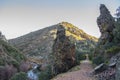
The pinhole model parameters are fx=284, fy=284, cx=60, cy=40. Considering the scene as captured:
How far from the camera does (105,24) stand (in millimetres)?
41031

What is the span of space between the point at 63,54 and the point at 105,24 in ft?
25.5

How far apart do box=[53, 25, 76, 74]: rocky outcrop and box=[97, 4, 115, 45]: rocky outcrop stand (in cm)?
501

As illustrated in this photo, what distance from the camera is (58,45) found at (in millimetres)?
39250

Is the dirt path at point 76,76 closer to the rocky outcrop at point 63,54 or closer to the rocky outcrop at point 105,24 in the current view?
the rocky outcrop at point 63,54

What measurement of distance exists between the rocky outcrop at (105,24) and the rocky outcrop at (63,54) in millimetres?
5010

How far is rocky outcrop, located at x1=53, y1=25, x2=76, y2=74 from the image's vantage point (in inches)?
1490

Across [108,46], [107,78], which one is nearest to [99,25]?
[108,46]

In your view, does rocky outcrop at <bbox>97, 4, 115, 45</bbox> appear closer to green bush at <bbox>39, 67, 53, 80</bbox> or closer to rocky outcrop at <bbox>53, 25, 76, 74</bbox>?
rocky outcrop at <bbox>53, 25, 76, 74</bbox>

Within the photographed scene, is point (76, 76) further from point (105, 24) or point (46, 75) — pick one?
point (105, 24)

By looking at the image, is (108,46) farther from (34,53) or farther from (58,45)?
(34,53)

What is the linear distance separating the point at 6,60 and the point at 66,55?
171ft

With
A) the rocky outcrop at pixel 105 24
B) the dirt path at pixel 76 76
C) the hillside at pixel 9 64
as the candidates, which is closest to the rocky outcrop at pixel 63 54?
the dirt path at pixel 76 76

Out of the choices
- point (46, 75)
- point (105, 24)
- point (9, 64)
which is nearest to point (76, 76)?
point (46, 75)

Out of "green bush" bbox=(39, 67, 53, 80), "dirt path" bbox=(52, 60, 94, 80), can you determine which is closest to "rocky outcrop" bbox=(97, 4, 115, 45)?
"dirt path" bbox=(52, 60, 94, 80)
